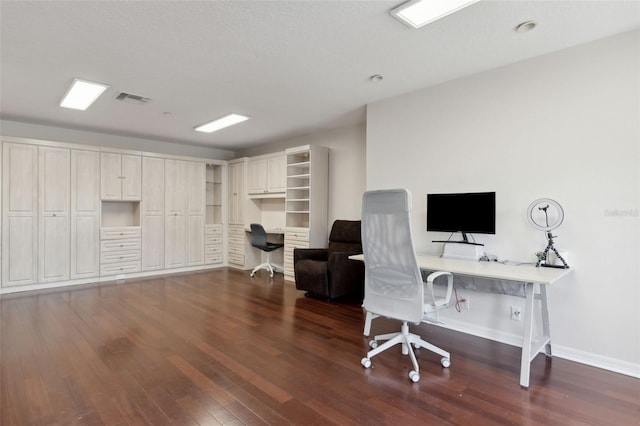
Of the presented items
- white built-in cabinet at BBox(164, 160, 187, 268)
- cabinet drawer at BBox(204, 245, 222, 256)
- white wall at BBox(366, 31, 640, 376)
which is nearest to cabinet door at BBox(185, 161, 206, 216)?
white built-in cabinet at BBox(164, 160, 187, 268)

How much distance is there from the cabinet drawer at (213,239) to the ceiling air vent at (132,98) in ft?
11.1

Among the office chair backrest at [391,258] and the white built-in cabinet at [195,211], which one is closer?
the office chair backrest at [391,258]

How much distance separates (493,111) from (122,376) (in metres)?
3.92

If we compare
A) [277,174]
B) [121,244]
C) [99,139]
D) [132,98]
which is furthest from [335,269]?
[99,139]

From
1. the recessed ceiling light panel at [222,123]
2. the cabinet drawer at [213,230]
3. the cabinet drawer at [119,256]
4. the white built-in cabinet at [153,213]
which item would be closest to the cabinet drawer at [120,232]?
the white built-in cabinet at [153,213]

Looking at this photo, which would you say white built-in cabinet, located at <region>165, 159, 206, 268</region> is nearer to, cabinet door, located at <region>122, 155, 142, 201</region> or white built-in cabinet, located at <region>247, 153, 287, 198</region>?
cabinet door, located at <region>122, 155, 142, 201</region>

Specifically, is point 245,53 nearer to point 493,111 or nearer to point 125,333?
point 493,111

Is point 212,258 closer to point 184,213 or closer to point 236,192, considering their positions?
point 184,213

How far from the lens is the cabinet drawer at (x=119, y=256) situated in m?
5.87

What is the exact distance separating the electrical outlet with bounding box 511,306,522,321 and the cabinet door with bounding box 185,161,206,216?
5879 mm

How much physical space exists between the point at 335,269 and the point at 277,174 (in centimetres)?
260

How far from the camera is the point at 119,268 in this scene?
6000 millimetres

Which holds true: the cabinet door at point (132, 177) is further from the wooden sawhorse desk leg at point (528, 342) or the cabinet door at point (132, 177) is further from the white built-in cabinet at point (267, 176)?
the wooden sawhorse desk leg at point (528, 342)

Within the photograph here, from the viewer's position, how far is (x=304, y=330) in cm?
346
